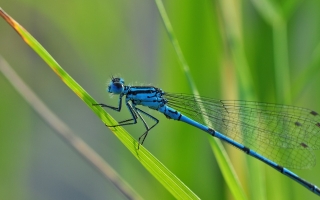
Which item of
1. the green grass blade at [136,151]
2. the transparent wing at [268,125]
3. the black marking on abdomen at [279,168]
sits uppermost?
the green grass blade at [136,151]

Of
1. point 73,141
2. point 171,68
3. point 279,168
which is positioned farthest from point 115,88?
point 279,168

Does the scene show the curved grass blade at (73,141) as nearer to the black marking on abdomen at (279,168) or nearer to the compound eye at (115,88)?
the compound eye at (115,88)

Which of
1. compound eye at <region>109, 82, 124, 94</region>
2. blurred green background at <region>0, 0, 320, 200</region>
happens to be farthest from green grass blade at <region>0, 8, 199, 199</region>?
compound eye at <region>109, 82, 124, 94</region>

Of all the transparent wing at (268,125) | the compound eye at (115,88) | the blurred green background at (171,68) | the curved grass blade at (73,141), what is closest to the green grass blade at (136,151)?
the curved grass blade at (73,141)

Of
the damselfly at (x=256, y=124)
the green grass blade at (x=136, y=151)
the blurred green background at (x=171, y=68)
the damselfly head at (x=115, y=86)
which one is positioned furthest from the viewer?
the damselfly head at (x=115, y=86)

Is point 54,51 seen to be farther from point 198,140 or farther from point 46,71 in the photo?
point 198,140

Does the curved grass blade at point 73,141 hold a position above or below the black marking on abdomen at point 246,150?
above

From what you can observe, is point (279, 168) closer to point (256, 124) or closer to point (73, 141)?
point (256, 124)
